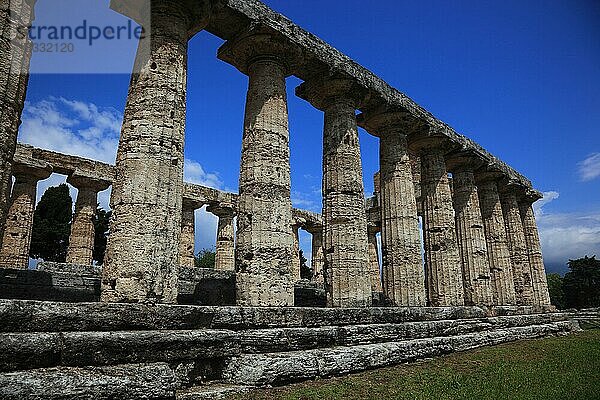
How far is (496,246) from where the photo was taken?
22.0 meters

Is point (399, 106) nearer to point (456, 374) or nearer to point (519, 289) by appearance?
point (456, 374)

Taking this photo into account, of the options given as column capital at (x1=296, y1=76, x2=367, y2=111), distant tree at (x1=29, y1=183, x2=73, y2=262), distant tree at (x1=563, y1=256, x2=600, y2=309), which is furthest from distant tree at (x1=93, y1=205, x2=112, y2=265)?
distant tree at (x1=563, y1=256, x2=600, y2=309)

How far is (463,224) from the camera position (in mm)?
20000

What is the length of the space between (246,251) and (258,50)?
234 inches

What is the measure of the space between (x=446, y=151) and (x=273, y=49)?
10.3 metres

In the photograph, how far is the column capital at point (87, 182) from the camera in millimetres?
19625

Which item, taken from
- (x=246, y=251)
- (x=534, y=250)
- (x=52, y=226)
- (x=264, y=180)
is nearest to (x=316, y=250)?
(x=534, y=250)

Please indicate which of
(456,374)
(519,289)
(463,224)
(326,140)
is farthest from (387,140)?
(519,289)

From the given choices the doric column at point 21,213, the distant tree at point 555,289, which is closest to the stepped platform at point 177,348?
the doric column at point 21,213

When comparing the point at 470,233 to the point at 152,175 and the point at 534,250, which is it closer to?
the point at 534,250

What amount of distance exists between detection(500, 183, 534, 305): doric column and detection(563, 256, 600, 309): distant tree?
1058 inches

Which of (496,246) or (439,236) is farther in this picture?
(496,246)

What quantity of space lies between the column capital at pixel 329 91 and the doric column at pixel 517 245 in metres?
13.5

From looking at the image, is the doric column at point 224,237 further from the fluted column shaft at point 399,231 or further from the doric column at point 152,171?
the doric column at point 152,171
